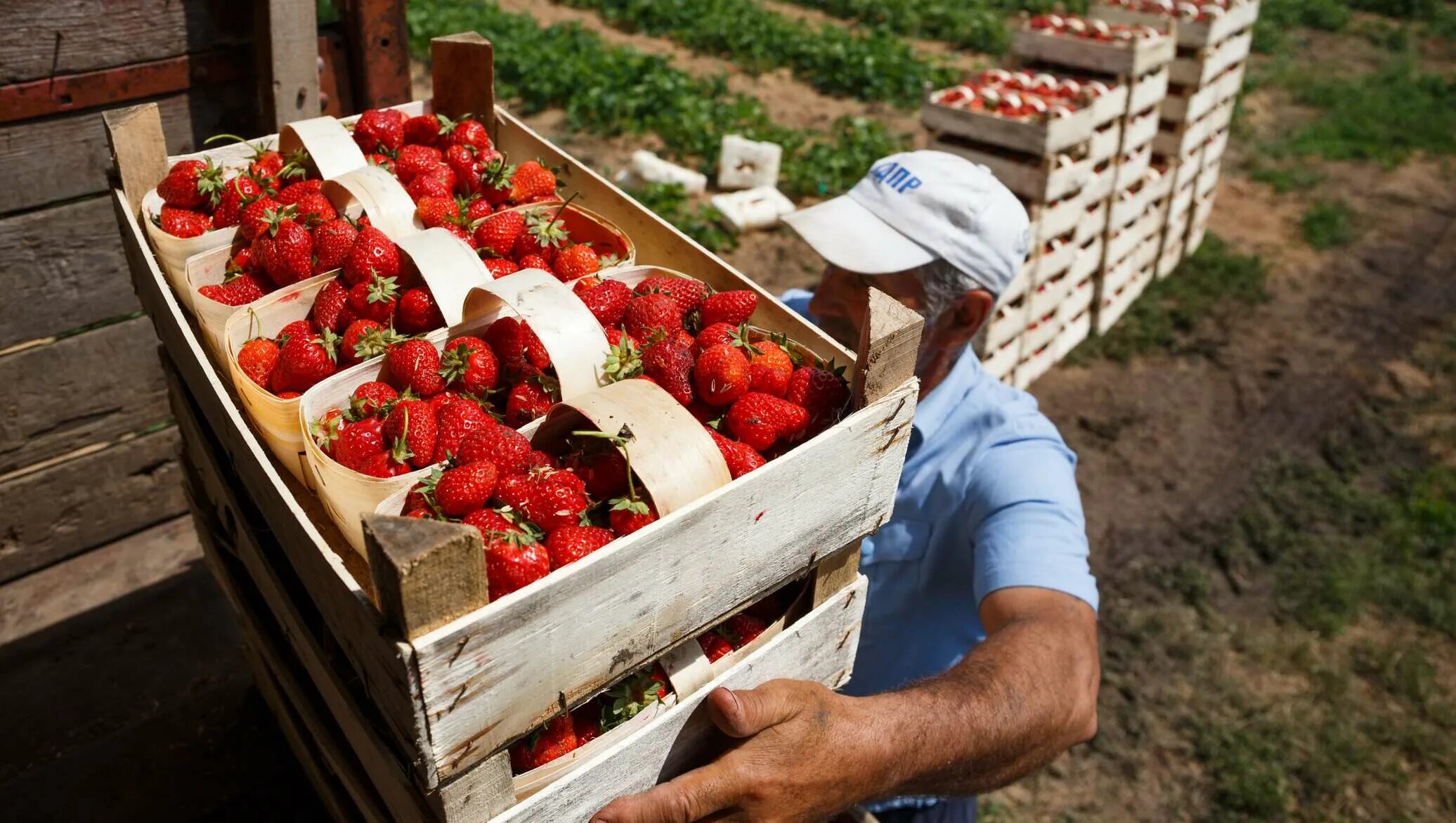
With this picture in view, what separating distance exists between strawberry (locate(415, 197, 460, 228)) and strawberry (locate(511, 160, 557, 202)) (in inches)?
7.3

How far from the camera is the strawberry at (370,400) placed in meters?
1.65

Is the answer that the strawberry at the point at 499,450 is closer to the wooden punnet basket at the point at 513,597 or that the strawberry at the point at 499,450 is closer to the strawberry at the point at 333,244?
the wooden punnet basket at the point at 513,597

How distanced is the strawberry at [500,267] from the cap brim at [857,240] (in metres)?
0.91

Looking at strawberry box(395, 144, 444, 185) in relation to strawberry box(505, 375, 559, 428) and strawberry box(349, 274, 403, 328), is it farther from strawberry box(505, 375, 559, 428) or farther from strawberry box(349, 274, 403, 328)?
strawberry box(505, 375, 559, 428)

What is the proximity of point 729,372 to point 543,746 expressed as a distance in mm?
625

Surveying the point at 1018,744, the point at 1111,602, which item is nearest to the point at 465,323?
the point at 1018,744

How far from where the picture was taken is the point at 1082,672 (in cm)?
218

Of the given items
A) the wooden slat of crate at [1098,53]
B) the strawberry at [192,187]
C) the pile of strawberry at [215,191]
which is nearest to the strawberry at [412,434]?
the pile of strawberry at [215,191]

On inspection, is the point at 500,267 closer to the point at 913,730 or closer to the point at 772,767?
the point at 772,767

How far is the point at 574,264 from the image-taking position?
200 centimetres

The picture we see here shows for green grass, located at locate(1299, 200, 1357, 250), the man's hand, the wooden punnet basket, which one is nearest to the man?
the man's hand

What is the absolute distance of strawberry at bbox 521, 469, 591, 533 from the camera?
1.42 meters

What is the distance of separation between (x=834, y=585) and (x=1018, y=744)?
59 cm

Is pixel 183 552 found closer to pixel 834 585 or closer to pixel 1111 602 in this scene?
pixel 834 585
